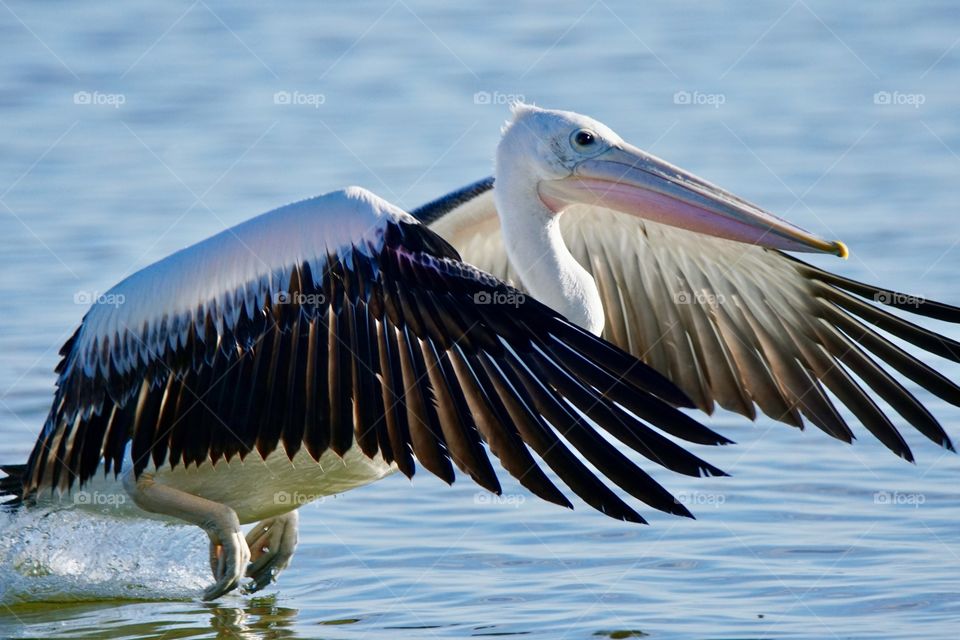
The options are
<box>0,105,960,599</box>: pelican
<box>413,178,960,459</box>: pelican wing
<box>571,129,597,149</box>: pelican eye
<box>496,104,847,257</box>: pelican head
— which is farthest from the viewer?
<box>413,178,960,459</box>: pelican wing

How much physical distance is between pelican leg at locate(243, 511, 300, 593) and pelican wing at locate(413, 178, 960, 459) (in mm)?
1479

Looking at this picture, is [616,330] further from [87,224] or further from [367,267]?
[87,224]

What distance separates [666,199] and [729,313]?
1.08 meters

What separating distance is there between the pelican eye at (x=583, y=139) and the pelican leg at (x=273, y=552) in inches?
81.1

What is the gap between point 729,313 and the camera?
7461 millimetres

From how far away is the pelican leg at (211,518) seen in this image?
6.68m

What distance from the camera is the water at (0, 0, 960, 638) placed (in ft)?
22.2

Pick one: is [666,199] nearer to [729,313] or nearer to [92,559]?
[729,313]

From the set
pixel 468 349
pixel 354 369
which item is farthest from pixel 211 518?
pixel 468 349

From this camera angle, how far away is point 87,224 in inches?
495

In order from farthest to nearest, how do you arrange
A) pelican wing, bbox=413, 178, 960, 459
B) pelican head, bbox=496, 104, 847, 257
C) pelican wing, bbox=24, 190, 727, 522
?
1. pelican wing, bbox=413, 178, 960, 459
2. pelican head, bbox=496, 104, 847, 257
3. pelican wing, bbox=24, 190, 727, 522

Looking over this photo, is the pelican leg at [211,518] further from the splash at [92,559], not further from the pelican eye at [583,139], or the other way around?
the pelican eye at [583,139]

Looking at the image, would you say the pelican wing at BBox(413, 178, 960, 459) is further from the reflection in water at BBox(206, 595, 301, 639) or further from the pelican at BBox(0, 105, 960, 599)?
the reflection in water at BBox(206, 595, 301, 639)

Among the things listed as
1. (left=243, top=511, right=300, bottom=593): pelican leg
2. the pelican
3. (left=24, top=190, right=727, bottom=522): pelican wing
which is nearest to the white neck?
the pelican
